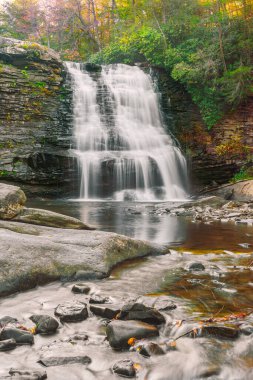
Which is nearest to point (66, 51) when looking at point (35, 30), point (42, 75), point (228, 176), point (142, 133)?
point (35, 30)

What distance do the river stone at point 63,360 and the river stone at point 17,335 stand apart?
26cm

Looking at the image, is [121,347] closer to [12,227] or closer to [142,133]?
[12,227]

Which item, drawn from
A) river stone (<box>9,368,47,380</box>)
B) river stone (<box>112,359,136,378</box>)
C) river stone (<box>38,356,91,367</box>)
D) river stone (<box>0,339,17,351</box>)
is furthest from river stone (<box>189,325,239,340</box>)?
river stone (<box>0,339,17,351</box>)

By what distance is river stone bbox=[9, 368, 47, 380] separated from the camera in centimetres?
199

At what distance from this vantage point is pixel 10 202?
5668mm

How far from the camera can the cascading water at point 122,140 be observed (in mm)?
16484

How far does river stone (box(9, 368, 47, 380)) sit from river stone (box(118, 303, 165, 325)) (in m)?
0.83

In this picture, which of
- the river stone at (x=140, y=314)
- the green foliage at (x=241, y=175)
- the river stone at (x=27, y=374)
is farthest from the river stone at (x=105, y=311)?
the green foliage at (x=241, y=175)

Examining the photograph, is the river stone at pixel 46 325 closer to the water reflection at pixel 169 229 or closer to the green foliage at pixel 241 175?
the water reflection at pixel 169 229

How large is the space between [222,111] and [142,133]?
476 cm

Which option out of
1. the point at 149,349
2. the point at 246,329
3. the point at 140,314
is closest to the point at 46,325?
the point at 140,314

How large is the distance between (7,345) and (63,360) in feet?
1.40

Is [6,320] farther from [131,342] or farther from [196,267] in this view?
[196,267]

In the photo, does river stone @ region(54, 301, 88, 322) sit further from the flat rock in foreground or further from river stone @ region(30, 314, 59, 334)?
the flat rock in foreground
